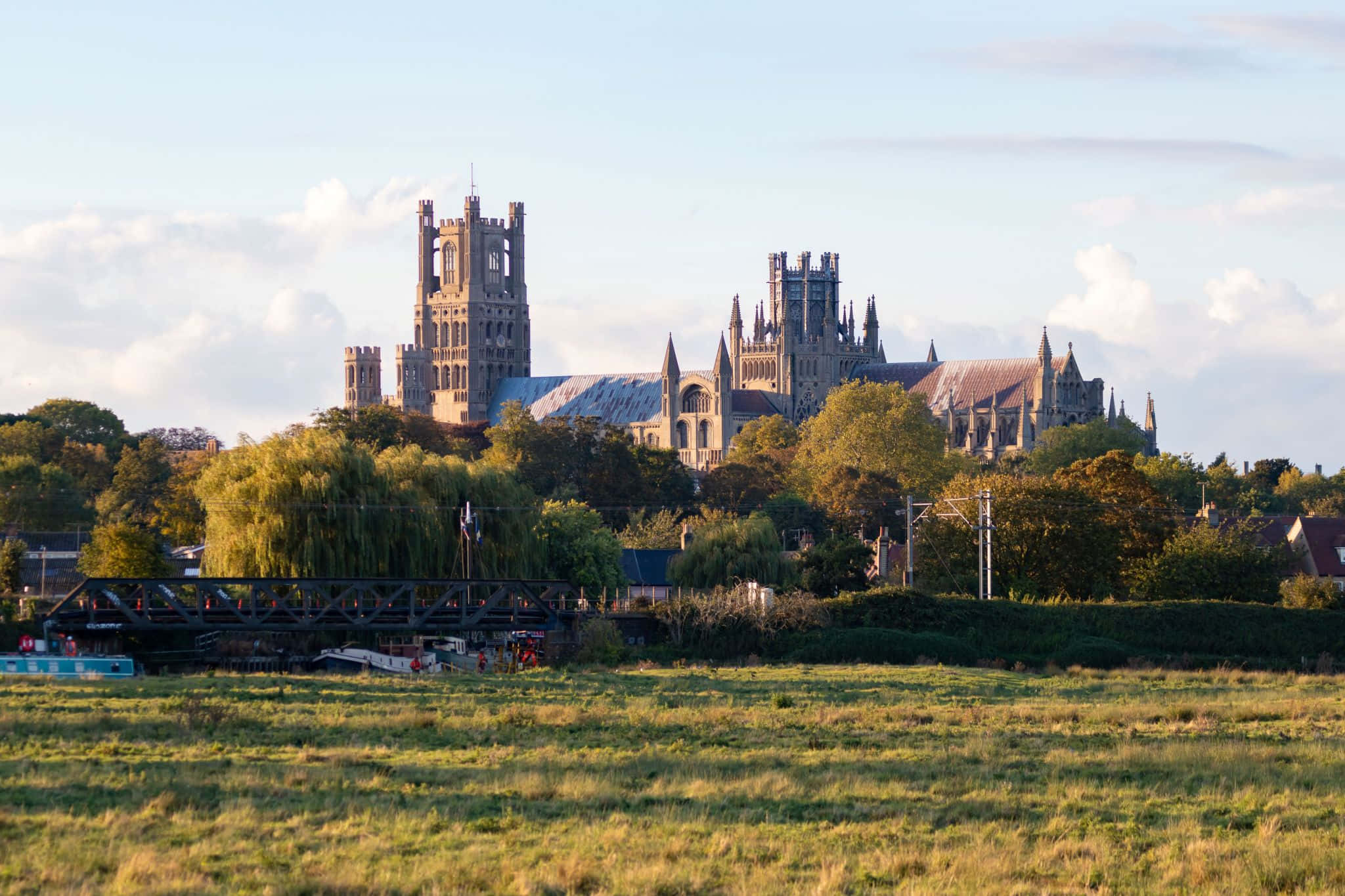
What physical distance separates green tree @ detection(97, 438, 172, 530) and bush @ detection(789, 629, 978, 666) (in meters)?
46.7

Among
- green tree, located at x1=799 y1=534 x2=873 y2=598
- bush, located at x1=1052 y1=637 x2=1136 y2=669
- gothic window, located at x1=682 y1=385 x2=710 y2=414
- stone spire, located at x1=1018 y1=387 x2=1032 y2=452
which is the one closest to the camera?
bush, located at x1=1052 y1=637 x2=1136 y2=669

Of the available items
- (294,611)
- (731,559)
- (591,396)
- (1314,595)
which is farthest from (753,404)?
(294,611)

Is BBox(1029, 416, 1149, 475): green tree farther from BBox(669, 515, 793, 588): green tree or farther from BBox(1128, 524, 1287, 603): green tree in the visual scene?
BBox(1128, 524, 1287, 603): green tree

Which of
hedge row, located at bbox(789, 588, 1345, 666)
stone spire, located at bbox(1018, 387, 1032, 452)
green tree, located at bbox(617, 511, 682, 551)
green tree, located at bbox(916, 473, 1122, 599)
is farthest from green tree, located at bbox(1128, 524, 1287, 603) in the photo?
stone spire, located at bbox(1018, 387, 1032, 452)

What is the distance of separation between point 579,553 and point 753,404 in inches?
4367

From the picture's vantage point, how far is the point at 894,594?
186 ft

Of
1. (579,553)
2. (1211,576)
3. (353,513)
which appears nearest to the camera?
(353,513)

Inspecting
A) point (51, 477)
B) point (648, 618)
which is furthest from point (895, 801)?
point (51, 477)

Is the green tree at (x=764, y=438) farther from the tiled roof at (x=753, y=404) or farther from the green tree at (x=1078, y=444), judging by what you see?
the green tree at (x=1078, y=444)

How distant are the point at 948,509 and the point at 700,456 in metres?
94.8

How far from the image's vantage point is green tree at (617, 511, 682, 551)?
8769 cm

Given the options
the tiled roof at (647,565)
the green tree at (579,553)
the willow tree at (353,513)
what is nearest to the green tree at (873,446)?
the tiled roof at (647,565)

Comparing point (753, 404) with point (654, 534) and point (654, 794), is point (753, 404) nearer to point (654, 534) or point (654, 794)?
point (654, 534)

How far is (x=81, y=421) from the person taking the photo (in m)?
131
